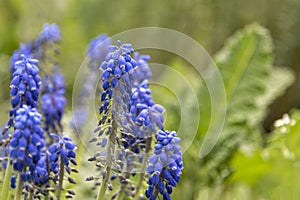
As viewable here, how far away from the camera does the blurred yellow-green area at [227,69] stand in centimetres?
149

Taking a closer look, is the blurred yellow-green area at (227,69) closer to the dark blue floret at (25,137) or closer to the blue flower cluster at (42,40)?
the blue flower cluster at (42,40)

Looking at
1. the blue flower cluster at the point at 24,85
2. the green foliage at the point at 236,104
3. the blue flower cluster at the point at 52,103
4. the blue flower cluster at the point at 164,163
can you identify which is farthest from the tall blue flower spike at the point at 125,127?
the green foliage at the point at 236,104

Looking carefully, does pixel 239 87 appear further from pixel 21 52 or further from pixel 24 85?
pixel 24 85

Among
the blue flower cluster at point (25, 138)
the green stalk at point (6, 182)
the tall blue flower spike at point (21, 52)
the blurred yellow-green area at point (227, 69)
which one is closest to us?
the blue flower cluster at point (25, 138)

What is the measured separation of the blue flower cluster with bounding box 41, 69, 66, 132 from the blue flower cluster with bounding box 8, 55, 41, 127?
0.24 metres

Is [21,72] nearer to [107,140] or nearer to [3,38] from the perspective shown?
[107,140]

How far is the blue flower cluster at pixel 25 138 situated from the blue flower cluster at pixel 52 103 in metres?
0.31

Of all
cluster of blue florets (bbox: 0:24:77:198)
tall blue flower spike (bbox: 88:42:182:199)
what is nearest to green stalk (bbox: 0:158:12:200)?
cluster of blue florets (bbox: 0:24:77:198)

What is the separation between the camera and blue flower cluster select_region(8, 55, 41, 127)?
35.3 inches

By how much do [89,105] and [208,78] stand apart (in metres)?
0.33

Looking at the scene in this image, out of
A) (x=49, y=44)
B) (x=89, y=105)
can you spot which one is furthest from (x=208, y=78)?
(x=49, y=44)

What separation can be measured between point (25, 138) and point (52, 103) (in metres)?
0.35

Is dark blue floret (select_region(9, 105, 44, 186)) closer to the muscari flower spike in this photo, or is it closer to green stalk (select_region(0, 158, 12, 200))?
green stalk (select_region(0, 158, 12, 200))

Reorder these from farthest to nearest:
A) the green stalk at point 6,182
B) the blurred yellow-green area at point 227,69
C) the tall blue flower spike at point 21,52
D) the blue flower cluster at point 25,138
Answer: the blurred yellow-green area at point 227,69 < the tall blue flower spike at point 21,52 < the green stalk at point 6,182 < the blue flower cluster at point 25,138
